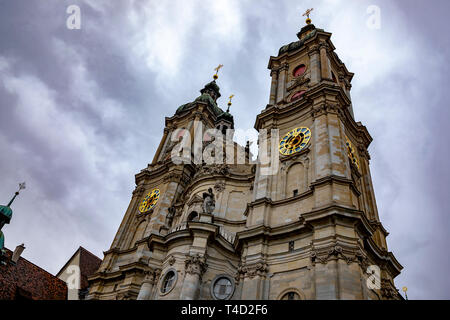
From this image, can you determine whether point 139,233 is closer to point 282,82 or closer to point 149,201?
point 149,201

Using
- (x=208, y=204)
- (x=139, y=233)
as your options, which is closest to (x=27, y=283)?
(x=139, y=233)

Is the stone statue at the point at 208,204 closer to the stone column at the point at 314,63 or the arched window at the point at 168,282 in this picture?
the arched window at the point at 168,282

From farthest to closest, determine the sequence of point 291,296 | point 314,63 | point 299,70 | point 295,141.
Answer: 1. point 299,70
2. point 314,63
3. point 295,141
4. point 291,296

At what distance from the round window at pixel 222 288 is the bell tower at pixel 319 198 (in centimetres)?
250

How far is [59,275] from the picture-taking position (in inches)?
1497

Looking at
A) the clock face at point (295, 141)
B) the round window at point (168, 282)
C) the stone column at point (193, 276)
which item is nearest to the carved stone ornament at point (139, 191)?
the round window at point (168, 282)

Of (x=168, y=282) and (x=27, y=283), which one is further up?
(x=27, y=283)

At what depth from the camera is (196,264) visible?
19.9m

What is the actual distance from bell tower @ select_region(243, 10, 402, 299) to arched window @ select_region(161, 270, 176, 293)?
498 centimetres

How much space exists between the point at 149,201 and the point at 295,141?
1787 cm

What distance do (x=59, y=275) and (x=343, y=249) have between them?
3453 centimetres

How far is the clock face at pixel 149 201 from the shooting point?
3391 cm
